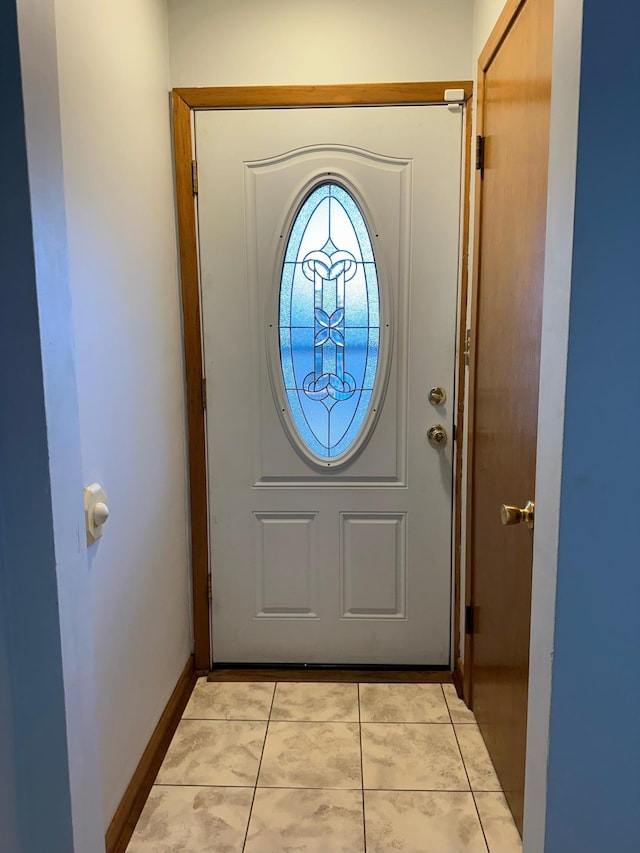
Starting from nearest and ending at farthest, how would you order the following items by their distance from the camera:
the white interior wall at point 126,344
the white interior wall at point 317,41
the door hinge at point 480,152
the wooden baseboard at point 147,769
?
the white interior wall at point 126,344 < the wooden baseboard at point 147,769 < the door hinge at point 480,152 < the white interior wall at point 317,41

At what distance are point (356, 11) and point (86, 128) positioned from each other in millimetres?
1186

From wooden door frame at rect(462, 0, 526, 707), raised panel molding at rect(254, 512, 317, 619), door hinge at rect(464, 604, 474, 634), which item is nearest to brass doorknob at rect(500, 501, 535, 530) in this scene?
wooden door frame at rect(462, 0, 526, 707)

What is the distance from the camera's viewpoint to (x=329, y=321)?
226cm

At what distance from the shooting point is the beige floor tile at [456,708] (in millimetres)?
2139

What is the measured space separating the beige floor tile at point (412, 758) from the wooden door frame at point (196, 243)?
0.40m

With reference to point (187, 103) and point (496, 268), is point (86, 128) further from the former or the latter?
point (496, 268)

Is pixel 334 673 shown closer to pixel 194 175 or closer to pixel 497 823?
pixel 497 823

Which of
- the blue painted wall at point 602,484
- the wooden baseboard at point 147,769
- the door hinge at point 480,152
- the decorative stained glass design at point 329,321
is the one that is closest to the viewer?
the blue painted wall at point 602,484

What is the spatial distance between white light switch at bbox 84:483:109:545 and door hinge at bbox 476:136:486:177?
1.54 meters

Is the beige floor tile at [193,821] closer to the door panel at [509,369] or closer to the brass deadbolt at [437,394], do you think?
the door panel at [509,369]

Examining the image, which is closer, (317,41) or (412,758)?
(412,758)

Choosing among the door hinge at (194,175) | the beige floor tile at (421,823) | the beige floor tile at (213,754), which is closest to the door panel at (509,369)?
the beige floor tile at (421,823)

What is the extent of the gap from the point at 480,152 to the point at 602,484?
142 cm

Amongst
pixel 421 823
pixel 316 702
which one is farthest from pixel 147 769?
pixel 421 823
